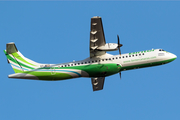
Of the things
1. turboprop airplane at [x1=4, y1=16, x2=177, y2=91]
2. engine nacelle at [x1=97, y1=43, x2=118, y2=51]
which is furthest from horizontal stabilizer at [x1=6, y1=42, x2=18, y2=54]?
engine nacelle at [x1=97, y1=43, x2=118, y2=51]

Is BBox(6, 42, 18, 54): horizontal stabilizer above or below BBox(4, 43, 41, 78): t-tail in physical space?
above

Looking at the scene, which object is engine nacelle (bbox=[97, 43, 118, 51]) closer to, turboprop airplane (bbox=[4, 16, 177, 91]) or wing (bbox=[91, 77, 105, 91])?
turboprop airplane (bbox=[4, 16, 177, 91])

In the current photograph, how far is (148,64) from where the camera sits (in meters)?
53.1

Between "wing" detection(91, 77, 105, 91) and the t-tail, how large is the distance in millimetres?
10602

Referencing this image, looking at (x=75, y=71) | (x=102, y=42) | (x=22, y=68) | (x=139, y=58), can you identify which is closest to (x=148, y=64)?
(x=139, y=58)

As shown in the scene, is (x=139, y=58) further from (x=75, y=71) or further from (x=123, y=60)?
(x=75, y=71)

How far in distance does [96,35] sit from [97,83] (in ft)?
36.7

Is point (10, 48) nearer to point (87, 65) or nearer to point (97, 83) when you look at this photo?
point (87, 65)

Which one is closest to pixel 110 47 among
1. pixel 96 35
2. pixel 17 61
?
pixel 96 35

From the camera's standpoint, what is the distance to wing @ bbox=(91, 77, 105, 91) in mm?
56250

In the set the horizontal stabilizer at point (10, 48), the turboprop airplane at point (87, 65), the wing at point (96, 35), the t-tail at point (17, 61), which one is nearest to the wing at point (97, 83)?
the turboprop airplane at point (87, 65)

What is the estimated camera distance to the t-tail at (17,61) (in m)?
52.2

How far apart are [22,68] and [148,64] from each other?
2142 centimetres

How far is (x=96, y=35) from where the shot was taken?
49.0 meters
